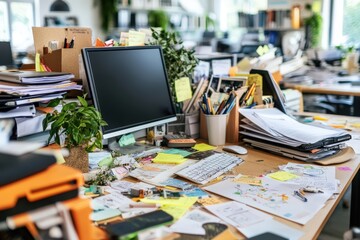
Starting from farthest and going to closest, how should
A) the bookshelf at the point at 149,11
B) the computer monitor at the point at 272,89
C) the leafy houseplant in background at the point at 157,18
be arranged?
the leafy houseplant in background at the point at 157,18 → the bookshelf at the point at 149,11 → the computer monitor at the point at 272,89

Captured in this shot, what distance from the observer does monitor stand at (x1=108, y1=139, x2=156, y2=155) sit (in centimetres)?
165

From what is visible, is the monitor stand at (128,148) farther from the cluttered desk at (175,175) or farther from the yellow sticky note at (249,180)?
the yellow sticky note at (249,180)

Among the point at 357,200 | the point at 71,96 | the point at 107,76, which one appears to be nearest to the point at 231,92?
the point at 107,76

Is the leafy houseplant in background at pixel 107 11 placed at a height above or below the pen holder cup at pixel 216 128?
above

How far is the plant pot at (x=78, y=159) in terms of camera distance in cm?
134

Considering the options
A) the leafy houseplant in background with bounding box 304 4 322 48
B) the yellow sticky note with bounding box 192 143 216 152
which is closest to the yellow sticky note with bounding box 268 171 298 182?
the yellow sticky note with bounding box 192 143 216 152

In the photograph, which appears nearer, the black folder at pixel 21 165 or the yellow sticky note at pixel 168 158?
the black folder at pixel 21 165

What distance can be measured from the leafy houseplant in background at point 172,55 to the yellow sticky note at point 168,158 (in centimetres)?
38

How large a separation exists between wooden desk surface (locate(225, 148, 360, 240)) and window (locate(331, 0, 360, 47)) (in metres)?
5.43

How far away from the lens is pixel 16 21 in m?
5.72

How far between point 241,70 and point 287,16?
186 inches

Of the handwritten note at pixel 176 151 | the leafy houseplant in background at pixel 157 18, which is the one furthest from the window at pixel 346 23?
the handwritten note at pixel 176 151

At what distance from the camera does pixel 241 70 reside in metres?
2.56

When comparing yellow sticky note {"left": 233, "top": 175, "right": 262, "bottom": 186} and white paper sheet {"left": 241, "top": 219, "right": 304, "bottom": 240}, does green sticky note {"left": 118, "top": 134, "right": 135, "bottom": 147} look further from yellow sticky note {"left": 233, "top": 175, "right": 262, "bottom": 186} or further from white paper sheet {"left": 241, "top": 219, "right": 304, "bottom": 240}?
white paper sheet {"left": 241, "top": 219, "right": 304, "bottom": 240}
